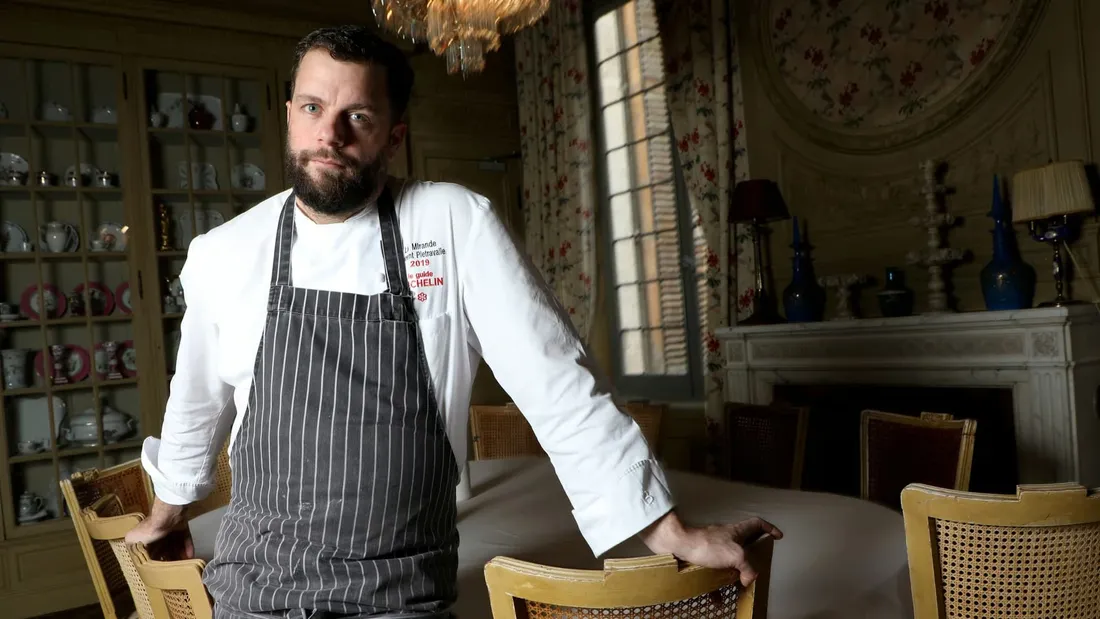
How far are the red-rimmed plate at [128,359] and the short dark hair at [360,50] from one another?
11.3 feet

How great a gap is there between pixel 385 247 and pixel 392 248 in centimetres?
1

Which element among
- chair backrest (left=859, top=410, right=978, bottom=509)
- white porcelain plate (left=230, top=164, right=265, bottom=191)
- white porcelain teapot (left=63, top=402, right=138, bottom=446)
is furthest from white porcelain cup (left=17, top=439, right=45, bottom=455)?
chair backrest (left=859, top=410, right=978, bottom=509)

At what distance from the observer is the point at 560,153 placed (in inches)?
191

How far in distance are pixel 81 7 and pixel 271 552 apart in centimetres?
382

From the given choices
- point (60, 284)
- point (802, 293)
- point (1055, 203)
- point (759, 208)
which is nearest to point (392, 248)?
point (1055, 203)

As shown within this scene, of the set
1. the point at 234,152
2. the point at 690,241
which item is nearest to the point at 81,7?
the point at 234,152

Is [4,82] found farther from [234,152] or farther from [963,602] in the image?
[963,602]

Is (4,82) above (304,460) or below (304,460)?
above

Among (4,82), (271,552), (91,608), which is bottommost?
(91,608)

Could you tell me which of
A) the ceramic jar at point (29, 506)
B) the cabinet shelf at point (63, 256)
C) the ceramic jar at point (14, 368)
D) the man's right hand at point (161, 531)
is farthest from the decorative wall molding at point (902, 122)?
the ceramic jar at point (29, 506)

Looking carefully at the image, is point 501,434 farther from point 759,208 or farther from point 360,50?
point 360,50

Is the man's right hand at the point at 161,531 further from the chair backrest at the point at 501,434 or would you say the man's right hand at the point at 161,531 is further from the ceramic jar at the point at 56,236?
the ceramic jar at the point at 56,236

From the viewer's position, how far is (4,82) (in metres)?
3.77

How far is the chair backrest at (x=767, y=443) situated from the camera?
2.42 meters
